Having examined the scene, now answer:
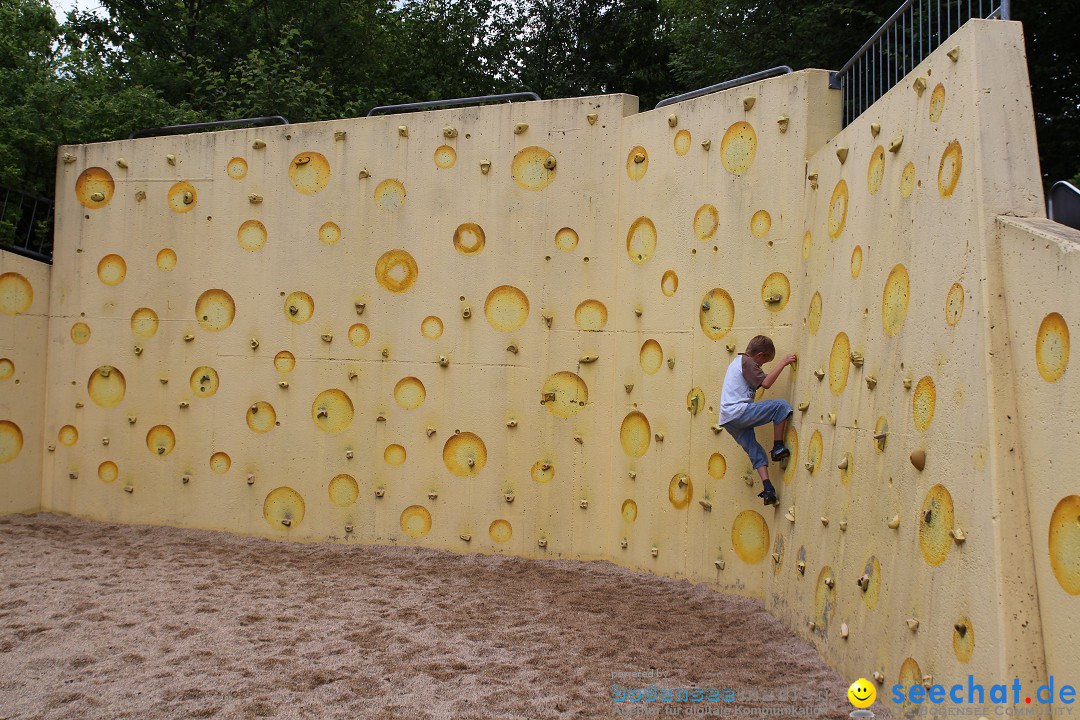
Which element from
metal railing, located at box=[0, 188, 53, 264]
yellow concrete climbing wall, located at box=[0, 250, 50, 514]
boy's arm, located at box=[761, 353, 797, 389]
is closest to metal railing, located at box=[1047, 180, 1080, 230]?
boy's arm, located at box=[761, 353, 797, 389]

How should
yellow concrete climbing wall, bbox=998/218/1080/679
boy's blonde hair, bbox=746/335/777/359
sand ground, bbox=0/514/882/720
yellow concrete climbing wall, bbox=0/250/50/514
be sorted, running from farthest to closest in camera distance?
yellow concrete climbing wall, bbox=0/250/50/514 < boy's blonde hair, bbox=746/335/777/359 < sand ground, bbox=0/514/882/720 < yellow concrete climbing wall, bbox=998/218/1080/679

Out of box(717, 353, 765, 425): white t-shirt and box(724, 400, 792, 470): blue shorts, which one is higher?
box(717, 353, 765, 425): white t-shirt

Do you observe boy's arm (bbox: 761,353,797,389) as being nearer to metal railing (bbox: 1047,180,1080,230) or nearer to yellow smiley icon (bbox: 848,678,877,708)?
metal railing (bbox: 1047,180,1080,230)

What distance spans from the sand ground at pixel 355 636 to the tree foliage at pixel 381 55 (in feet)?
14.0

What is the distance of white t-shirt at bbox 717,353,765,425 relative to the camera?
501 cm

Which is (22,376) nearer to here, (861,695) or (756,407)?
(756,407)

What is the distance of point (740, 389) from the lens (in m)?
5.03

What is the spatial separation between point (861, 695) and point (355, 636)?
2.49m

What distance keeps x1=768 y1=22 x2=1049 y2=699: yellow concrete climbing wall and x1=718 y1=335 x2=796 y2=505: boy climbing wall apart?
0.16 m

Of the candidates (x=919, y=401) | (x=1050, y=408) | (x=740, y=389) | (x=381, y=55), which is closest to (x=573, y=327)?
(x=740, y=389)

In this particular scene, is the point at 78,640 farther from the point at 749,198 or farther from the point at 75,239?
the point at 749,198

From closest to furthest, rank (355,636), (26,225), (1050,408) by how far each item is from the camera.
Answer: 1. (1050,408)
2. (355,636)
3. (26,225)

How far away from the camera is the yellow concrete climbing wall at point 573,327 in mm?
3611

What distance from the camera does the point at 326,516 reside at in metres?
6.65
